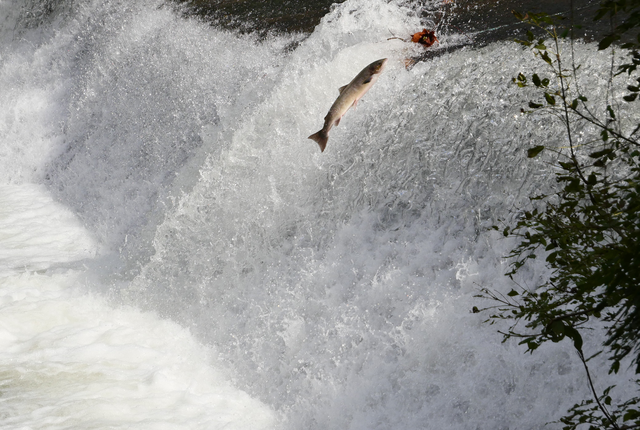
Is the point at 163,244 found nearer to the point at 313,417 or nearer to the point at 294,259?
the point at 294,259

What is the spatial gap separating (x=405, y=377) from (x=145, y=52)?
14.8 feet

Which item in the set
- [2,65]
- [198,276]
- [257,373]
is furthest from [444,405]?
[2,65]

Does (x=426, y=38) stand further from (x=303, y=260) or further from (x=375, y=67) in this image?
(x=303, y=260)

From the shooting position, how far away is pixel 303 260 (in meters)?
3.96

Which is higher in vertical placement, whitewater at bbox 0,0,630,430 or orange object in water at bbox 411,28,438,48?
orange object in water at bbox 411,28,438,48

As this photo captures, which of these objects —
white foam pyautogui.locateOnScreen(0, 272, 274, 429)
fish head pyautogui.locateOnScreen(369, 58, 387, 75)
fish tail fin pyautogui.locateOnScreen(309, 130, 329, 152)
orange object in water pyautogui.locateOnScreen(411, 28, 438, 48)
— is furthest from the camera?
orange object in water pyautogui.locateOnScreen(411, 28, 438, 48)

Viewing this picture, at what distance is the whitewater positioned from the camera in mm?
3199

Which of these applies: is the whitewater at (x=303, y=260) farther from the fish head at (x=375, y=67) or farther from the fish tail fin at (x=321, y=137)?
the fish head at (x=375, y=67)

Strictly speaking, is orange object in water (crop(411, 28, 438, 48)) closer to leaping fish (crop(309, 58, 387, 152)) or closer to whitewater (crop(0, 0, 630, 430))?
whitewater (crop(0, 0, 630, 430))

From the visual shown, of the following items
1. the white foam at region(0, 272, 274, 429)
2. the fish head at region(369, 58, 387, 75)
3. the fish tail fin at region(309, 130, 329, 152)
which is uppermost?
the fish head at region(369, 58, 387, 75)

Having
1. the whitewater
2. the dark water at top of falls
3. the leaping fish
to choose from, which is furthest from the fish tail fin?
the dark water at top of falls

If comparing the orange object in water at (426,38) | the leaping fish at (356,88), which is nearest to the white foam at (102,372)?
the leaping fish at (356,88)

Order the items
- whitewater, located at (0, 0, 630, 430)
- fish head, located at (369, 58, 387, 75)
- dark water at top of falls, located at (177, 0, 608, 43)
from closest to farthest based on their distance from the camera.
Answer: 1. whitewater, located at (0, 0, 630, 430)
2. fish head, located at (369, 58, 387, 75)
3. dark water at top of falls, located at (177, 0, 608, 43)

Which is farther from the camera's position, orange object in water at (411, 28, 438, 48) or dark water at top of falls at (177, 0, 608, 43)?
orange object in water at (411, 28, 438, 48)
